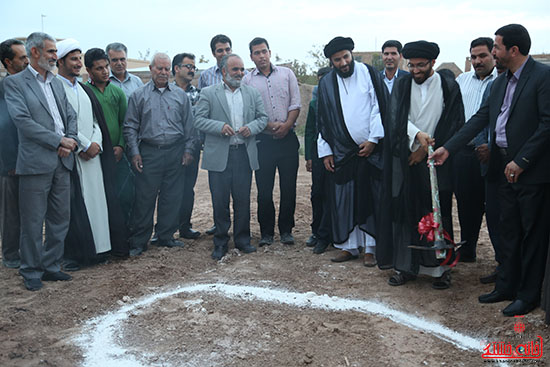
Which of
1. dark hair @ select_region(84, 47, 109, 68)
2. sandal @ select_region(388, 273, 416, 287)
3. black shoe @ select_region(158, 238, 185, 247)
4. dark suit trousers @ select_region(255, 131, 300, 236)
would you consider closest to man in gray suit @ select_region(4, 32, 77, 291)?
dark hair @ select_region(84, 47, 109, 68)

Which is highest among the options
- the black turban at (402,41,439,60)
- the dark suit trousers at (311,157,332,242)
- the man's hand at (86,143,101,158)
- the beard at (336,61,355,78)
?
the black turban at (402,41,439,60)

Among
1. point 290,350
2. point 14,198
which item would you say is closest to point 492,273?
point 290,350

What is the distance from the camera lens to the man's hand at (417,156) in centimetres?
446

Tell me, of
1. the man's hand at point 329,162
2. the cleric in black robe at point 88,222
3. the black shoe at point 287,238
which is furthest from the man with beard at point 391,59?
the cleric in black robe at point 88,222

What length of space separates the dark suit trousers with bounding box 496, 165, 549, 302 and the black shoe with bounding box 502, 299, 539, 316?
0.04 meters

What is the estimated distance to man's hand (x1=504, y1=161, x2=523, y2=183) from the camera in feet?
12.3

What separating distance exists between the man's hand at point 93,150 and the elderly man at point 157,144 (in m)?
0.49

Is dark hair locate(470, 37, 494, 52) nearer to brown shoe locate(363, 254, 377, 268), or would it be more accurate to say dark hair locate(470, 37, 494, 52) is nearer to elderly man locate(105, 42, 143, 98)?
brown shoe locate(363, 254, 377, 268)

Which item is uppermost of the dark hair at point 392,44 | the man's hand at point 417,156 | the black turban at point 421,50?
the dark hair at point 392,44

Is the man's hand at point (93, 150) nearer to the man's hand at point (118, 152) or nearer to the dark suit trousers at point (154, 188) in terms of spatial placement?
the man's hand at point (118, 152)

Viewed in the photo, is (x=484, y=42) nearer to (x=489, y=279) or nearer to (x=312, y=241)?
(x=489, y=279)

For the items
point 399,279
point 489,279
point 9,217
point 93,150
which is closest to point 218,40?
point 93,150

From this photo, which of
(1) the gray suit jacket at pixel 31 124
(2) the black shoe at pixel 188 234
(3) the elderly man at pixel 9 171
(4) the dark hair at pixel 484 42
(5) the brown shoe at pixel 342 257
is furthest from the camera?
(2) the black shoe at pixel 188 234

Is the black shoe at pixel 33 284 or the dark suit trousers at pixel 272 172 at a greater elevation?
the dark suit trousers at pixel 272 172
